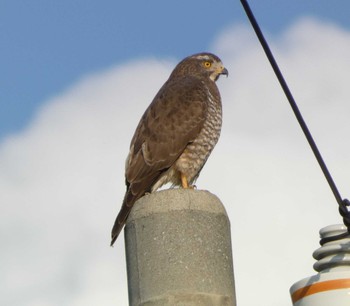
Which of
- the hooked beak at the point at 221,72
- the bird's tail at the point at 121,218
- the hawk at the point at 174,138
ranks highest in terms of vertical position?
the hooked beak at the point at 221,72

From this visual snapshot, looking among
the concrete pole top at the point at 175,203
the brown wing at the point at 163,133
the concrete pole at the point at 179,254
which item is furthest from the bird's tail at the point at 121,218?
the concrete pole at the point at 179,254

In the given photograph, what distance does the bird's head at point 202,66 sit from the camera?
1051 centimetres

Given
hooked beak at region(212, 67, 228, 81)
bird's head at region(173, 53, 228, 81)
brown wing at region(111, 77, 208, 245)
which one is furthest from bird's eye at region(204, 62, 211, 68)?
brown wing at region(111, 77, 208, 245)

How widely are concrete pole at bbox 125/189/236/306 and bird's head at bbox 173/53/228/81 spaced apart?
608 centimetres

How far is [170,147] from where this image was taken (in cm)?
870

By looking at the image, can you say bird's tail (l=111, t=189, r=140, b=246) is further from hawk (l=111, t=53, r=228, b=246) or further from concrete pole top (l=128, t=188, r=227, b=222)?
concrete pole top (l=128, t=188, r=227, b=222)

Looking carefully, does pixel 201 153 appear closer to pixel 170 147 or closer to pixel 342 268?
pixel 170 147

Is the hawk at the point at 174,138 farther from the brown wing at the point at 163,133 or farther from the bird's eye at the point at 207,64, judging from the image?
the bird's eye at the point at 207,64

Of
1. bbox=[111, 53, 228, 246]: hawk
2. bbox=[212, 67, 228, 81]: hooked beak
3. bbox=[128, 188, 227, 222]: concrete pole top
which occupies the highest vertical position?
bbox=[212, 67, 228, 81]: hooked beak

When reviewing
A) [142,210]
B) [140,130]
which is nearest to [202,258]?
[142,210]

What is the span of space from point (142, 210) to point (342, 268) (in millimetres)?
1109

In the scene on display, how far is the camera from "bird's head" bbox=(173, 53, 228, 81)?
10.5 metres

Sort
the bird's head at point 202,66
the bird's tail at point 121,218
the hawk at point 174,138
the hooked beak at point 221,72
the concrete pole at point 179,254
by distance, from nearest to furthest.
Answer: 1. the concrete pole at point 179,254
2. the bird's tail at point 121,218
3. the hawk at point 174,138
4. the bird's head at point 202,66
5. the hooked beak at point 221,72

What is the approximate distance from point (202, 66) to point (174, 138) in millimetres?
2066
